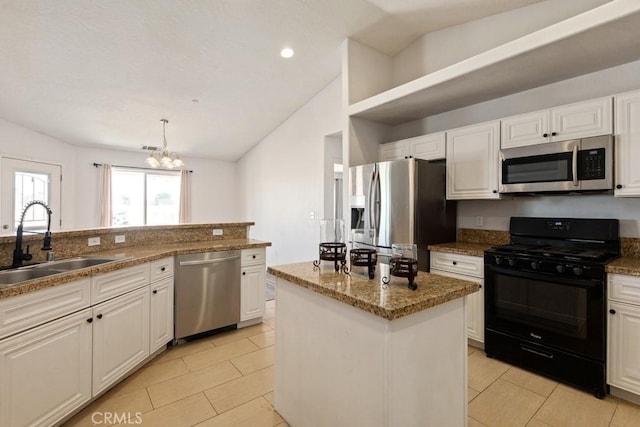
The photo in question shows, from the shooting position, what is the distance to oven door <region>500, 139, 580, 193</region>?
2.32 metres

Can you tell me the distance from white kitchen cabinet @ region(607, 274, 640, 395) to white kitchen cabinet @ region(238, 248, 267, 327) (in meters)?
2.84

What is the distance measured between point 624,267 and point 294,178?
4.37m

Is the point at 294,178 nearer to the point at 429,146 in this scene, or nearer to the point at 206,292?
the point at 429,146

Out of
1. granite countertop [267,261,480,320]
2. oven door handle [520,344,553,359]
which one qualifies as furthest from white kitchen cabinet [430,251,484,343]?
granite countertop [267,261,480,320]

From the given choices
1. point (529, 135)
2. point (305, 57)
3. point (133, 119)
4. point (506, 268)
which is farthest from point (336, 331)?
point (133, 119)

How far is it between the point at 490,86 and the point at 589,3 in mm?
885

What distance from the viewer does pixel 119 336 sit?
2.15 meters

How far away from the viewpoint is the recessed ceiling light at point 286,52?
365 centimetres

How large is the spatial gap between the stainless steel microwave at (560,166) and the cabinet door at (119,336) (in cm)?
318

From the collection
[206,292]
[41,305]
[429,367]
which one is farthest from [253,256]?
[429,367]

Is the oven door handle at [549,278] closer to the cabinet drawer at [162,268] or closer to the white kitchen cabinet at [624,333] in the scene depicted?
the white kitchen cabinet at [624,333]

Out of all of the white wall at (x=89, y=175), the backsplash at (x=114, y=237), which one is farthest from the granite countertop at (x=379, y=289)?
the white wall at (x=89, y=175)

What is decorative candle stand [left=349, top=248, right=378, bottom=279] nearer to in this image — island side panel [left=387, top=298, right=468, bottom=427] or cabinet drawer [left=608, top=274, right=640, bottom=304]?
island side panel [left=387, top=298, right=468, bottom=427]

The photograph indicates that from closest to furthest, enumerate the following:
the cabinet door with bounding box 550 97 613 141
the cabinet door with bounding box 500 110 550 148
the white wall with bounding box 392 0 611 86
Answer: the cabinet door with bounding box 550 97 613 141
the cabinet door with bounding box 500 110 550 148
the white wall with bounding box 392 0 611 86
